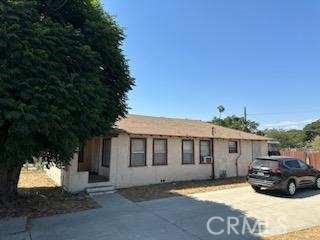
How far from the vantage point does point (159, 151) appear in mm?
18656

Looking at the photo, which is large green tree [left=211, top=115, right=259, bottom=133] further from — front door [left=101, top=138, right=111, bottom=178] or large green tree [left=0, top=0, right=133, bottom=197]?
large green tree [left=0, top=0, right=133, bottom=197]

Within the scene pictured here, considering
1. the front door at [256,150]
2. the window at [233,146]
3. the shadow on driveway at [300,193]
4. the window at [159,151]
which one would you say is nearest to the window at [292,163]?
the shadow on driveway at [300,193]

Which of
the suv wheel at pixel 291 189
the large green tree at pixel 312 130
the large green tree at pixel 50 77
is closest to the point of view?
the large green tree at pixel 50 77

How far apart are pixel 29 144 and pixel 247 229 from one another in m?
7.12

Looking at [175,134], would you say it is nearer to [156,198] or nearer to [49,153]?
[156,198]

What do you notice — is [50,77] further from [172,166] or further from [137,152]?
[172,166]

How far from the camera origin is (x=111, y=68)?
13.4m

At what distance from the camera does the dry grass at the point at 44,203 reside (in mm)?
11336

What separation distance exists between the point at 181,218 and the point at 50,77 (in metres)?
6.28

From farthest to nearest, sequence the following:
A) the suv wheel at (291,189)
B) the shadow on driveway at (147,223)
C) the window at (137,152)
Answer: the window at (137,152)
the suv wheel at (291,189)
the shadow on driveway at (147,223)

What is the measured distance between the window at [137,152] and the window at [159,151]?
2.49ft

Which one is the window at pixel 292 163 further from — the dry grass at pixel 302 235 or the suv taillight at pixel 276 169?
the dry grass at pixel 302 235

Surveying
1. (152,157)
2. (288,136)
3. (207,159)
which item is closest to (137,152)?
(152,157)

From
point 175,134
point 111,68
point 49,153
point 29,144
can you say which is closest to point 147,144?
point 175,134
